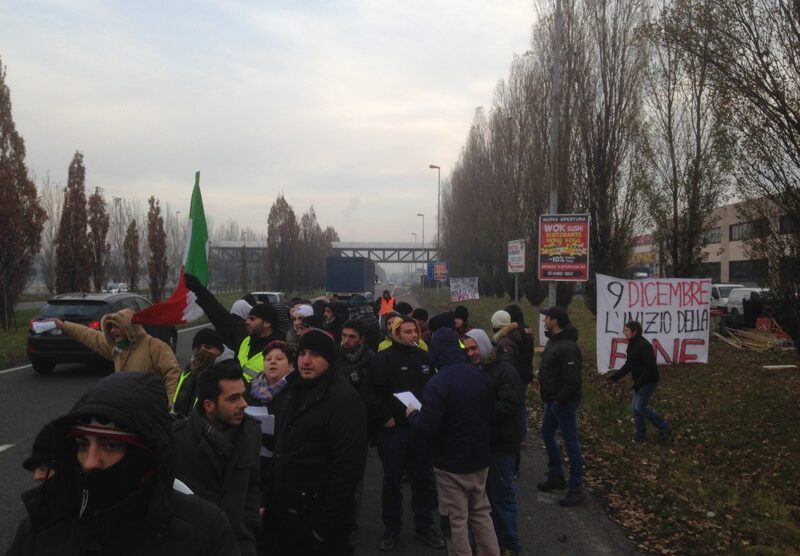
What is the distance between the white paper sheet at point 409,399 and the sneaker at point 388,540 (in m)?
1.16

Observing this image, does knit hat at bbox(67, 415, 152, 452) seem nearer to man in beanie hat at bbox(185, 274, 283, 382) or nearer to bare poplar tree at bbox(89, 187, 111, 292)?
man in beanie hat at bbox(185, 274, 283, 382)

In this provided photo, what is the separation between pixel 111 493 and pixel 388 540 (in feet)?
13.2

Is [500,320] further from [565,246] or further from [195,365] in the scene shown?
[565,246]

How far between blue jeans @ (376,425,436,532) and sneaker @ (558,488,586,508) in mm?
1662

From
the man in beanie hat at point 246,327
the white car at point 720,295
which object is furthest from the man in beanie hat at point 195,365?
the white car at point 720,295

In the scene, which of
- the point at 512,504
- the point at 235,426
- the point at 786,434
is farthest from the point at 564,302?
the point at 235,426

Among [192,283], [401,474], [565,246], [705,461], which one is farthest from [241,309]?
[565,246]

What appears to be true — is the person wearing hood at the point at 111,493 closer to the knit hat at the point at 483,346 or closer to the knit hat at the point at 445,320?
the knit hat at the point at 483,346

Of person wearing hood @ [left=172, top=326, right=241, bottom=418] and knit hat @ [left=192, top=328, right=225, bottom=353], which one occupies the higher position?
knit hat @ [left=192, top=328, right=225, bottom=353]

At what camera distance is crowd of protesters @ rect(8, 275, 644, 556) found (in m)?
1.59

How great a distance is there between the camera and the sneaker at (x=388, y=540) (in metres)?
5.16

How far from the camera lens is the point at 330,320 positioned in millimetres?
9727

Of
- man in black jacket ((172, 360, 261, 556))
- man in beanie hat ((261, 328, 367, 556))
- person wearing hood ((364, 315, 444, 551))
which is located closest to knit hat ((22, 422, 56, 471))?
man in black jacket ((172, 360, 261, 556))

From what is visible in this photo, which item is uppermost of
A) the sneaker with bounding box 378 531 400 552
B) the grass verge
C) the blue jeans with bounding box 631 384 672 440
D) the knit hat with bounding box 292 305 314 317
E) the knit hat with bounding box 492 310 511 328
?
the knit hat with bounding box 292 305 314 317
